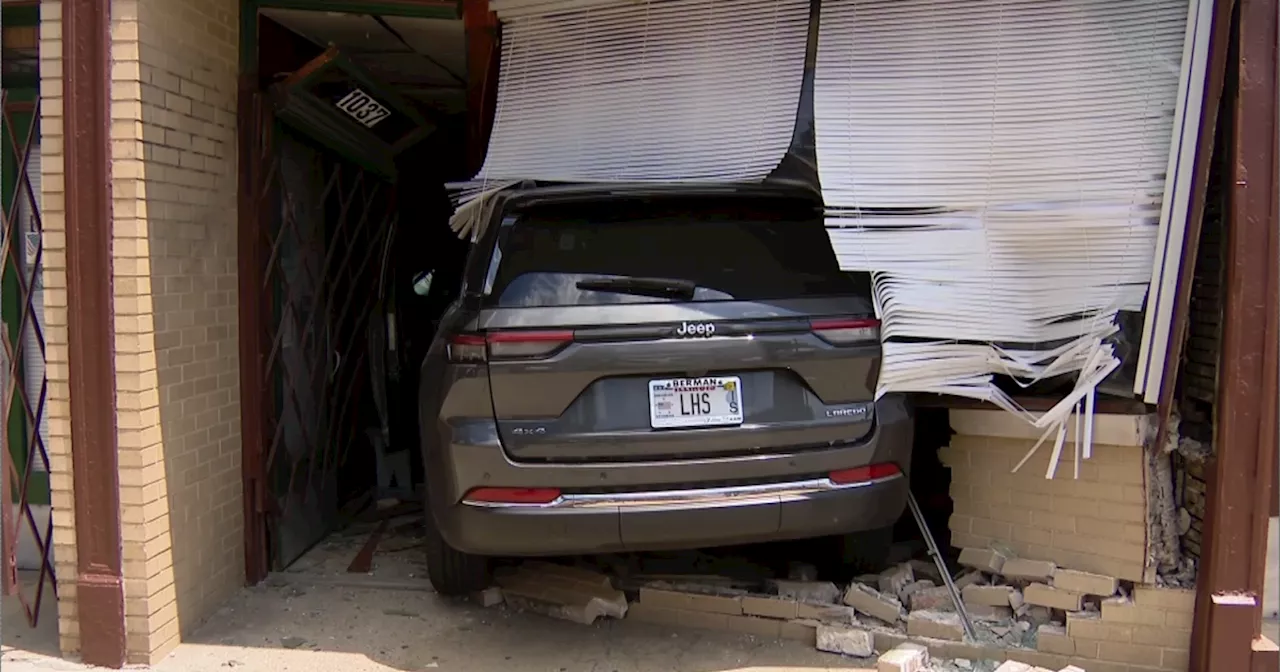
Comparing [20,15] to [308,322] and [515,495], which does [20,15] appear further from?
[515,495]

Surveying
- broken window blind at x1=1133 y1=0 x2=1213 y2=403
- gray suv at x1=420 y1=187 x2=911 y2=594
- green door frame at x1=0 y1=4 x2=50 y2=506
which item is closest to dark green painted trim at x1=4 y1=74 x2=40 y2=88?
green door frame at x1=0 y1=4 x2=50 y2=506

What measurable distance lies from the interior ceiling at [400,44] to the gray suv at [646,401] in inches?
74.9

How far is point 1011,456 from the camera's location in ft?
12.5

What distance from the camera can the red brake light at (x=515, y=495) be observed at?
3293 mm

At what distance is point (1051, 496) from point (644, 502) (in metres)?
1.70

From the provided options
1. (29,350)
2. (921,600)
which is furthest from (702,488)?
(29,350)

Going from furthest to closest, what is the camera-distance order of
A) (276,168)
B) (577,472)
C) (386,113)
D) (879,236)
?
(386,113), (276,168), (879,236), (577,472)

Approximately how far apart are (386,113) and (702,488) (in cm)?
303

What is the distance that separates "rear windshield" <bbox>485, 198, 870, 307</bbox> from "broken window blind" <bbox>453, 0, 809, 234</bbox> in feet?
1.45

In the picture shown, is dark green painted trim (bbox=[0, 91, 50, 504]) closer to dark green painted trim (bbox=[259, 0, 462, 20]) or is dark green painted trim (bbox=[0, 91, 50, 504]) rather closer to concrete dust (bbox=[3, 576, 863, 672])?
concrete dust (bbox=[3, 576, 863, 672])

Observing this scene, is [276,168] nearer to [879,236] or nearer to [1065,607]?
[879,236]

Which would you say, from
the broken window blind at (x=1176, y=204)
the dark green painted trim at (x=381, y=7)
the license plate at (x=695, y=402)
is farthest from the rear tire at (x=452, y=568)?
the broken window blind at (x=1176, y=204)

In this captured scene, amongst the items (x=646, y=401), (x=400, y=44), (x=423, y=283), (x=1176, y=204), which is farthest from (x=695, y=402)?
(x=400, y=44)

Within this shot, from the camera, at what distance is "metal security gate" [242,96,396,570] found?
448 cm
